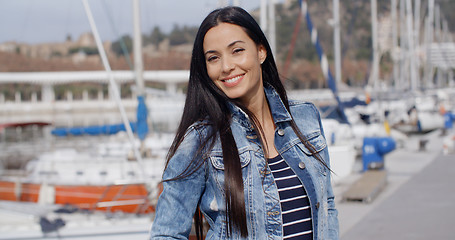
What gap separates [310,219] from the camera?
1725 mm

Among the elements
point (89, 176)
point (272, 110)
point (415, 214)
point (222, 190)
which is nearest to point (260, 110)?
point (272, 110)

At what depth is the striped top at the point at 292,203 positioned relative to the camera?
1.67 metres

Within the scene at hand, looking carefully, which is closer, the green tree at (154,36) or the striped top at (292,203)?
the striped top at (292,203)

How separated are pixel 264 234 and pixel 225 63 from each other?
0.59 meters

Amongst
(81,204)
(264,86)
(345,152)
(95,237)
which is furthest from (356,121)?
(264,86)

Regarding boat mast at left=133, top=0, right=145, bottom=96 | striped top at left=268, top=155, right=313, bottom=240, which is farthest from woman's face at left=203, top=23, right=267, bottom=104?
boat mast at left=133, top=0, right=145, bottom=96

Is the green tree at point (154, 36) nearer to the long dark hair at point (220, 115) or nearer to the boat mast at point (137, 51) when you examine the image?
the boat mast at point (137, 51)

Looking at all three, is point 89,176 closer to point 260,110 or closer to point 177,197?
point 260,110

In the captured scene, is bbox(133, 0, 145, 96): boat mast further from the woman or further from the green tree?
the woman

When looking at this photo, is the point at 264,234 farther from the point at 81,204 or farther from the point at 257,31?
the point at 81,204

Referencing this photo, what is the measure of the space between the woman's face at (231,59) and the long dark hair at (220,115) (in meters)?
0.02

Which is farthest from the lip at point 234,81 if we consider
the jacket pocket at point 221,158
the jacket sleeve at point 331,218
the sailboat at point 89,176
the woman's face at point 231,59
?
the sailboat at point 89,176

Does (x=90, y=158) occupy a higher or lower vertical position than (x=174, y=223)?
lower

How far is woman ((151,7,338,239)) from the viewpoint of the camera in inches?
63.4
